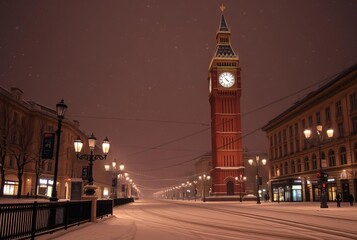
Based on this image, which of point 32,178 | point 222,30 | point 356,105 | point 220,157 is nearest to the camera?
point 356,105

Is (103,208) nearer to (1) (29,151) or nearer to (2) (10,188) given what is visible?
(1) (29,151)

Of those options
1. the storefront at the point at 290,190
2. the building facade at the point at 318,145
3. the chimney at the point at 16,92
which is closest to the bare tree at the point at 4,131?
the chimney at the point at 16,92

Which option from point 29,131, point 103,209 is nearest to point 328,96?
point 103,209

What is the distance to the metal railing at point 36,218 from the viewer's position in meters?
9.77

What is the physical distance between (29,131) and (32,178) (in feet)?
44.9

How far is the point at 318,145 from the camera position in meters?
40.7

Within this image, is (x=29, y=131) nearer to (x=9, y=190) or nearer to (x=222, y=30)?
(x=9, y=190)

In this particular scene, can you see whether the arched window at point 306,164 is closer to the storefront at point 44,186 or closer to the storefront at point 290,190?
the storefront at point 290,190

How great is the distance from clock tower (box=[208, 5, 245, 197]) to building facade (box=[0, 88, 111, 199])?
1384 inches

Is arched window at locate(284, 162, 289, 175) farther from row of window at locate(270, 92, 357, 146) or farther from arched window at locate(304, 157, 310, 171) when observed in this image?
arched window at locate(304, 157, 310, 171)

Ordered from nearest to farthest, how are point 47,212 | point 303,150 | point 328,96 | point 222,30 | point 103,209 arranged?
1. point 47,212
2. point 103,209
3. point 328,96
4. point 303,150
5. point 222,30

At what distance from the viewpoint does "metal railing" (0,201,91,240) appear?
32.1ft

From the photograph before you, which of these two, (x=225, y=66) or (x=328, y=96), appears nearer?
(x=328, y=96)

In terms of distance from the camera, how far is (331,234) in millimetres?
13406
